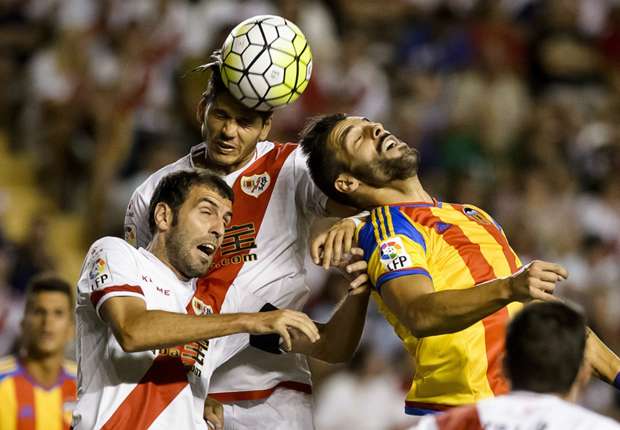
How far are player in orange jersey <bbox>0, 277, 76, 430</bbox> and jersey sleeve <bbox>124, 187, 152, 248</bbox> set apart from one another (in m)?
1.52

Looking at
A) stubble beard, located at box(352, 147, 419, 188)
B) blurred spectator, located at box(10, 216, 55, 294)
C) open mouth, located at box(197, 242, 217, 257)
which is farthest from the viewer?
blurred spectator, located at box(10, 216, 55, 294)

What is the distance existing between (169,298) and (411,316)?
115 centimetres

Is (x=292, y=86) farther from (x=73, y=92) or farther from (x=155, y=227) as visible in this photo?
(x=73, y=92)

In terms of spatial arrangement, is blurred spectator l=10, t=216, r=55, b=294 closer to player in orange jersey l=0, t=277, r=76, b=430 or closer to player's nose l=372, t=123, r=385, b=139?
player in orange jersey l=0, t=277, r=76, b=430

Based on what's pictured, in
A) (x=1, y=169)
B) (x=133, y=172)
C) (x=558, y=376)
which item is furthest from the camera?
(x=1, y=169)

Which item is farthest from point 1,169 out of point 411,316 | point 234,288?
point 411,316

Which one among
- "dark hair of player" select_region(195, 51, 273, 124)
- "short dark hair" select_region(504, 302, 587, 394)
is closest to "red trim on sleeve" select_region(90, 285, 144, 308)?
"dark hair of player" select_region(195, 51, 273, 124)

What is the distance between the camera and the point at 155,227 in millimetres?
5453

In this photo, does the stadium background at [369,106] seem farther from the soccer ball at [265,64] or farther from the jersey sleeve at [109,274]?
the jersey sleeve at [109,274]

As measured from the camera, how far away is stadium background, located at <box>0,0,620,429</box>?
38.7 feet

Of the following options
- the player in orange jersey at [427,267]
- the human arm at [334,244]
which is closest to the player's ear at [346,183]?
the player in orange jersey at [427,267]

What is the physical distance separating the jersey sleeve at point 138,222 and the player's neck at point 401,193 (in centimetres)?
127

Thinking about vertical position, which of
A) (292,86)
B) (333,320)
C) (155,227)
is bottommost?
(333,320)

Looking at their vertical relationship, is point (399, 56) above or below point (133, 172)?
above
